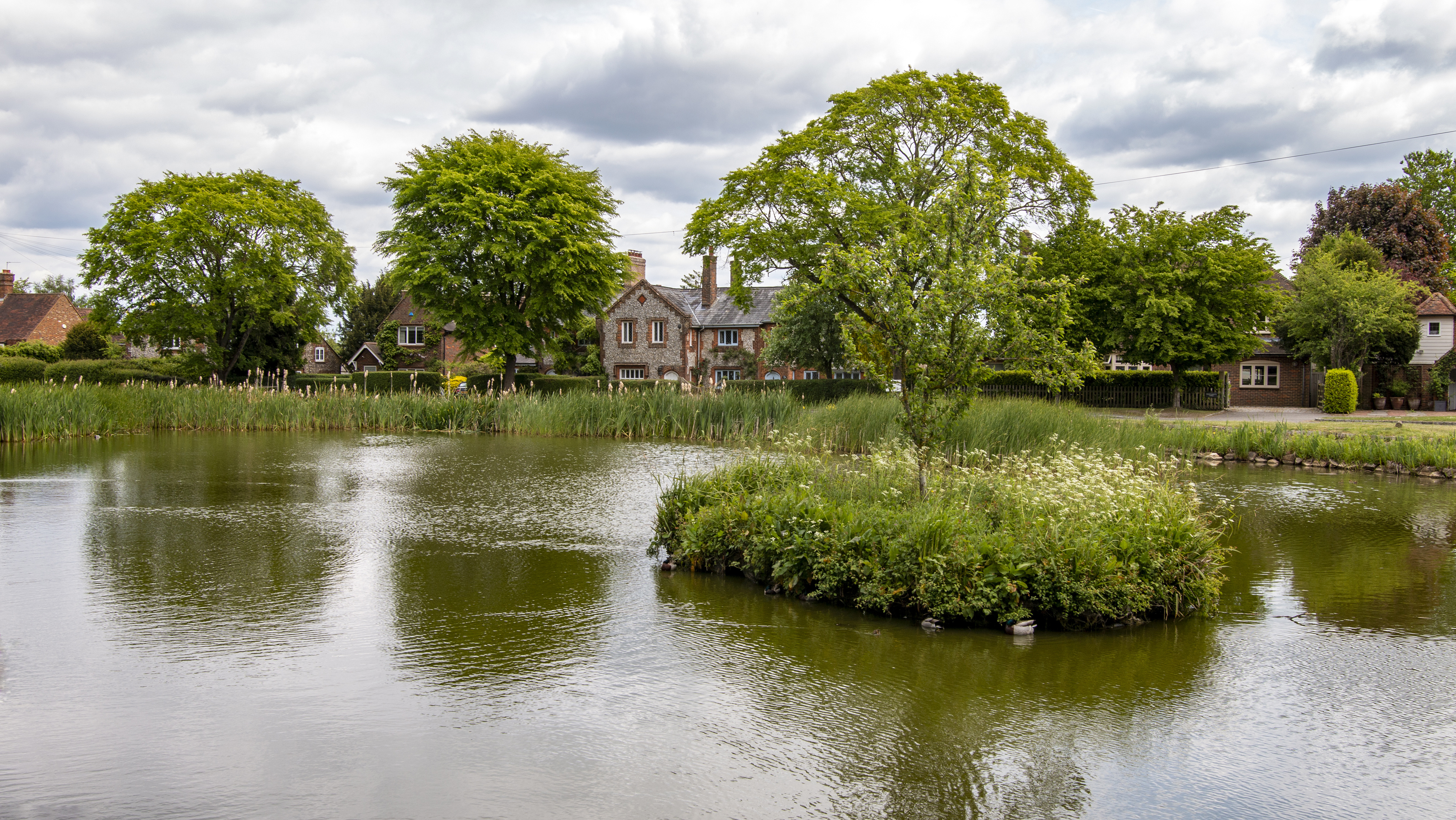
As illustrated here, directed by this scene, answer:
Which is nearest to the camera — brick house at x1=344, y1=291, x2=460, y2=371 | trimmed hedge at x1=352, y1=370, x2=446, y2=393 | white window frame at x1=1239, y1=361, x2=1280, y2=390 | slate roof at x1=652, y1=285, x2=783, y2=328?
trimmed hedge at x1=352, y1=370, x2=446, y2=393

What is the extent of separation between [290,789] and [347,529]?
6.40 meters

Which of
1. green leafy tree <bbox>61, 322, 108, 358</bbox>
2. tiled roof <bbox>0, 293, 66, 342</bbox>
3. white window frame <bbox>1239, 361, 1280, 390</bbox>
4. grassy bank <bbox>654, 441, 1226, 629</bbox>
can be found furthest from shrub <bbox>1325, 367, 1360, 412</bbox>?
tiled roof <bbox>0, 293, 66, 342</bbox>

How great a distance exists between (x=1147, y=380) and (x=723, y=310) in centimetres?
2499

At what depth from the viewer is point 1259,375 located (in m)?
43.8

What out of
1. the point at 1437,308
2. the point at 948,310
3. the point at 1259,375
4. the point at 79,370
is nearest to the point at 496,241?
the point at 79,370

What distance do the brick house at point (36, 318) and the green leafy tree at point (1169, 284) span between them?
2399 inches

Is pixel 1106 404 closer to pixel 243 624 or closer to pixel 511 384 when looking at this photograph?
pixel 511 384

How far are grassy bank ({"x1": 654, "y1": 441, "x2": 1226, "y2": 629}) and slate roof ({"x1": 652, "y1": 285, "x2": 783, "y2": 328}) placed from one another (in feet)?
140

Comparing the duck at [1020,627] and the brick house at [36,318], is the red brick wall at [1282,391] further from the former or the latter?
the brick house at [36,318]

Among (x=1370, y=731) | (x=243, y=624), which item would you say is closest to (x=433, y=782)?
(x=243, y=624)

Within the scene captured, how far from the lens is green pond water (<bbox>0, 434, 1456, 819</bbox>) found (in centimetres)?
425

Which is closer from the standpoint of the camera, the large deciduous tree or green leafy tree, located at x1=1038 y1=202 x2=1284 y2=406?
green leafy tree, located at x1=1038 y1=202 x2=1284 y2=406

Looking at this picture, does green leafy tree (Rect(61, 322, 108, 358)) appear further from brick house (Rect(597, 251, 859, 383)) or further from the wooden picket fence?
the wooden picket fence

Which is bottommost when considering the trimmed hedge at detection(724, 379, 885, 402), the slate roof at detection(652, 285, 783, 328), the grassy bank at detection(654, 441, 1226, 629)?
the grassy bank at detection(654, 441, 1226, 629)
